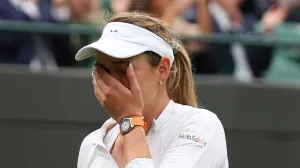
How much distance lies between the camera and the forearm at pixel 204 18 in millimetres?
6661

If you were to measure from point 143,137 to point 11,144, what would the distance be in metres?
3.44

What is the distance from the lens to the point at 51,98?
19.3 feet

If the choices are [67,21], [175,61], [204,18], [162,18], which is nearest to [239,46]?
[204,18]

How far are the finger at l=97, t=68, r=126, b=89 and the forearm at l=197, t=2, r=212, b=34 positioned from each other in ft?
13.4

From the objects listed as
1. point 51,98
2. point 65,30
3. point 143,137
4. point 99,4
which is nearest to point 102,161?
point 143,137

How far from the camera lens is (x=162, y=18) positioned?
20.7 ft

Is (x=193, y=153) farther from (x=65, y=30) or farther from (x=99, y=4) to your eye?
(x=99, y=4)

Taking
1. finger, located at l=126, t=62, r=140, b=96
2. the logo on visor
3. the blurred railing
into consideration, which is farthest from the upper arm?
the blurred railing

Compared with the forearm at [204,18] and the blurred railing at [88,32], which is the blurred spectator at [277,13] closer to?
the blurred railing at [88,32]

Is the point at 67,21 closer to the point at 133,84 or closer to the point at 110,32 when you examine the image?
the point at 110,32

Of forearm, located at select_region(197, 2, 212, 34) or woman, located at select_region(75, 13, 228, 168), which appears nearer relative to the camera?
woman, located at select_region(75, 13, 228, 168)

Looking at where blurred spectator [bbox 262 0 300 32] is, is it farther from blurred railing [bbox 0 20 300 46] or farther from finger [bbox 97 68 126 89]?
finger [bbox 97 68 126 89]

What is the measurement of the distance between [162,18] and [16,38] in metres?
1.23

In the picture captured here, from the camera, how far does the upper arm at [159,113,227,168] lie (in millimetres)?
2625
